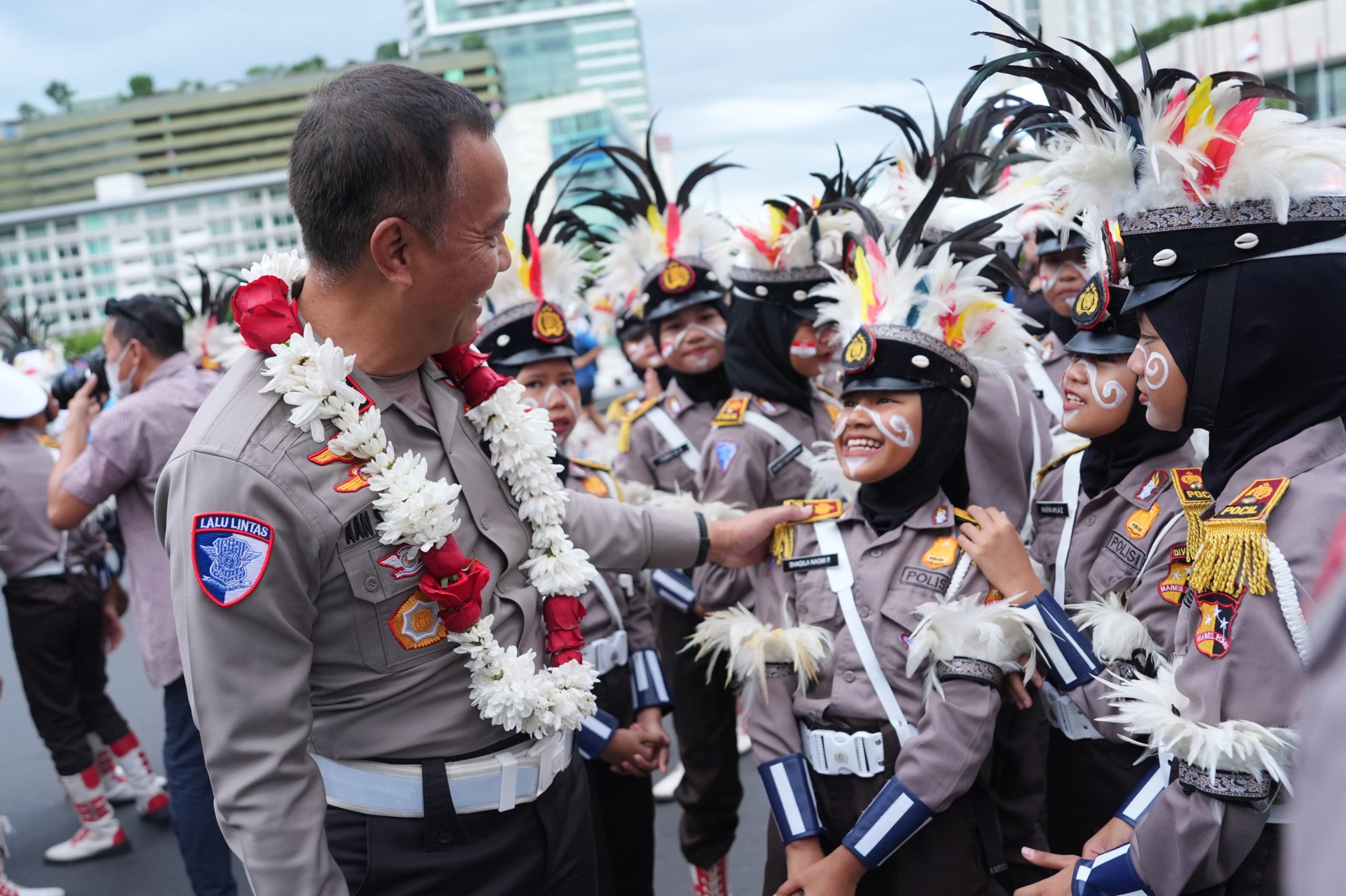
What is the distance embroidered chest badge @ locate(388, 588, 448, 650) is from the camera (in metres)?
1.96

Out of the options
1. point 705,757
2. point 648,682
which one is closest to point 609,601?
point 648,682

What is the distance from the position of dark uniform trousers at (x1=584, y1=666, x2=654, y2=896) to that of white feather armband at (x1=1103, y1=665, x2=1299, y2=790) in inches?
74.4

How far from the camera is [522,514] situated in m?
2.33

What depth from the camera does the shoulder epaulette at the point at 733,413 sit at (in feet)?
14.1

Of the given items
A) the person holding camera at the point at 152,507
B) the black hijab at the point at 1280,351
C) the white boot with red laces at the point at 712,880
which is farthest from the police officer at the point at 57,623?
the black hijab at the point at 1280,351

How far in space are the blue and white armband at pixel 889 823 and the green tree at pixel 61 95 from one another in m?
176

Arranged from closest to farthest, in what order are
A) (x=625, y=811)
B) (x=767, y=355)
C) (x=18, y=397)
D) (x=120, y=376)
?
(x=625, y=811) → (x=767, y=355) → (x=120, y=376) → (x=18, y=397)

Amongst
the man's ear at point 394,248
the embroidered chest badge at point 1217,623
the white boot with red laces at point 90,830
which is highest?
the man's ear at point 394,248

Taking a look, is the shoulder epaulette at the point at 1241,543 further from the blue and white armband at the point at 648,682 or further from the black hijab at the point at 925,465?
the blue and white armband at the point at 648,682

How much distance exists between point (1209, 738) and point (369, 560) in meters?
1.57

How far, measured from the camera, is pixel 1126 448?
2822 millimetres

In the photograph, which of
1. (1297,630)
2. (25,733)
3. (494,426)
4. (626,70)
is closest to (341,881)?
(494,426)

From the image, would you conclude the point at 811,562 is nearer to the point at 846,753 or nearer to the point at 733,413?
the point at 846,753

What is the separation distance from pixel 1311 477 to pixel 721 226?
3768mm
